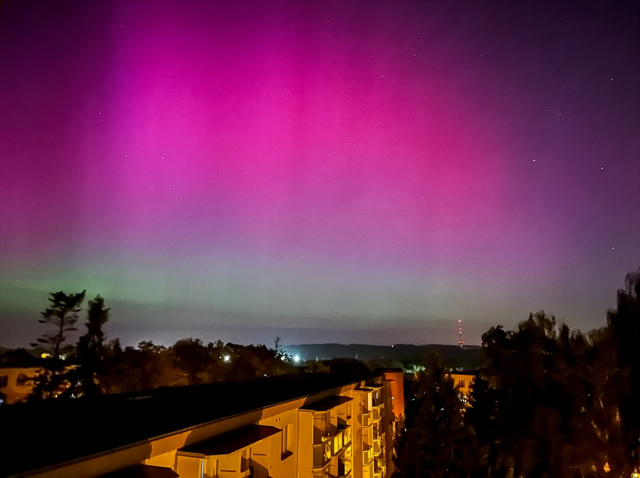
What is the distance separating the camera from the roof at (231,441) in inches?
216

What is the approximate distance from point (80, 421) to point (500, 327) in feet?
94.0

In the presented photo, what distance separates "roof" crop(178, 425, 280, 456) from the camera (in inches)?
216

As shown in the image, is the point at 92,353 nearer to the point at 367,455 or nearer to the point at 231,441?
the point at 367,455

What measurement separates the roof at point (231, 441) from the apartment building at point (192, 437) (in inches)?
0.5

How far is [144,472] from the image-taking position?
4.57m

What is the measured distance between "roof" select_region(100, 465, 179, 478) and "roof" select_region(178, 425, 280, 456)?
574mm

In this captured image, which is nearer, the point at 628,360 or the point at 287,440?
the point at 287,440

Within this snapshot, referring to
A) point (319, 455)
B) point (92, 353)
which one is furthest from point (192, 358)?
point (319, 455)

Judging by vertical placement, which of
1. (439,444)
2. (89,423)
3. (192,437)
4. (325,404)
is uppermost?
(89,423)

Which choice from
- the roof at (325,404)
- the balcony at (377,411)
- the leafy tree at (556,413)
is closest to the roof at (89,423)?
the roof at (325,404)

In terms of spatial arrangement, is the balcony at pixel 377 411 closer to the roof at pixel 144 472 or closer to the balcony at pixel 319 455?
the balcony at pixel 319 455

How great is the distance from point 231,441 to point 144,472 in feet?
5.84

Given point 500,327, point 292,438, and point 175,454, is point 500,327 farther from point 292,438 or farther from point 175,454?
point 175,454

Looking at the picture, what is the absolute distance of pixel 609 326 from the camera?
1803 cm
